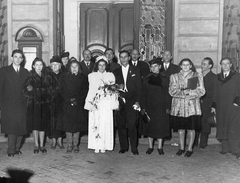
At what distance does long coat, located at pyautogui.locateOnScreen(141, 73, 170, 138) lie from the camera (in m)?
7.52

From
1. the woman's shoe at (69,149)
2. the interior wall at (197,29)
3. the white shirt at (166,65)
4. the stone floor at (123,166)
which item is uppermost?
the interior wall at (197,29)

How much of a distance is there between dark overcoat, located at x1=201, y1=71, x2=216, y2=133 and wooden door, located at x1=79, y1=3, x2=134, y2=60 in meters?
3.36

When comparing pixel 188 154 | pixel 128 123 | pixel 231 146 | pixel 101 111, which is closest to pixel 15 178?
pixel 101 111

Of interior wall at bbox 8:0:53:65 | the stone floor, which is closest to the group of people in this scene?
the stone floor

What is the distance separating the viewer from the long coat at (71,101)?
24.8 ft

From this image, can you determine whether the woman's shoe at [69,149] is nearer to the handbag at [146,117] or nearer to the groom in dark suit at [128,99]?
the groom in dark suit at [128,99]

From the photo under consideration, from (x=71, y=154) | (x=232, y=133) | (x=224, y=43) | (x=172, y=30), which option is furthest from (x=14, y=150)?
(x=224, y=43)

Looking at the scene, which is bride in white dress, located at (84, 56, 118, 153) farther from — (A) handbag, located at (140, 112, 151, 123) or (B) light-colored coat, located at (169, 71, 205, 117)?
(B) light-colored coat, located at (169, 71, 205, 117)

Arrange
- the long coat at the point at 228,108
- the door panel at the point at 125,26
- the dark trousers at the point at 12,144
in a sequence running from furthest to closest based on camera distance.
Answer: the door panel at the point at 125,26
the long coat at the point at 228,108
the dark trousers at the point at 12,144

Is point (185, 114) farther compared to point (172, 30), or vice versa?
point (172, 30)

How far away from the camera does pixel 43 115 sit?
24.8 feet

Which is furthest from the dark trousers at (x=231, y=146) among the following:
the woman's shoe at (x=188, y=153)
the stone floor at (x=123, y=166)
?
the woman's shoe at (x=188, y=153)

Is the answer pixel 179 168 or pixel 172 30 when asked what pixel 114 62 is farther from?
pixel 179 168

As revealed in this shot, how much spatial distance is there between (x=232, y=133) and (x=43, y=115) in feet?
11.9
